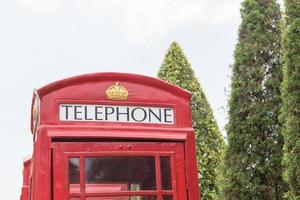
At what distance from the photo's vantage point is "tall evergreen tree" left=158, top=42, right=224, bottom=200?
13.5m

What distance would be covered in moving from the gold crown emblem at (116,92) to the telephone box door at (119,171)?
0.39m

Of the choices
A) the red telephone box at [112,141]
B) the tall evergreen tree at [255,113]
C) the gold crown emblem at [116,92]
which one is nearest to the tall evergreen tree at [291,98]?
the tall evergreen tree at [255,113]

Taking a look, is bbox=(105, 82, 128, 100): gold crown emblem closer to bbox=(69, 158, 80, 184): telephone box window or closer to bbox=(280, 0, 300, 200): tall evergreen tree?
bbox=(69, 158, 80, 184): telephone box window

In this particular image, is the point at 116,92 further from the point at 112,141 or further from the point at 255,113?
the point at 255,113

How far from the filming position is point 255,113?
33.3 ft

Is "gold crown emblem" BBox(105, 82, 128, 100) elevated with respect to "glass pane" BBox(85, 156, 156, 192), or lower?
elevated

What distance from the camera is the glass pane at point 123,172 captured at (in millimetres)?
4582

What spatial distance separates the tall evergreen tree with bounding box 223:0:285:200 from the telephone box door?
17.3ft

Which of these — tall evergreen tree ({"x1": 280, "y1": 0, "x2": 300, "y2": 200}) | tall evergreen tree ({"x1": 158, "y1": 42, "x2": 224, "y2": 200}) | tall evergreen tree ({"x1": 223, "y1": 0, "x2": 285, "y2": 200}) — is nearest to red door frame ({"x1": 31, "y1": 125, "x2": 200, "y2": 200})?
tall evergreen tree ({"x1": 280, "y1": 0, "x2": 300, "y2": 200})

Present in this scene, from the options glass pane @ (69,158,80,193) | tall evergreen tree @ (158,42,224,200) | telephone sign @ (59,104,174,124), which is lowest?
glass pane @ (69,158,80,193)

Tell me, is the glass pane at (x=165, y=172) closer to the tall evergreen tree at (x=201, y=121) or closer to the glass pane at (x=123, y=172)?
the glass pane at (x=123, y=172)

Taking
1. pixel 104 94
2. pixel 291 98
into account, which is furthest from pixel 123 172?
pixel 291 98

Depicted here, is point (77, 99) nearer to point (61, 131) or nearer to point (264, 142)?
point (61, 131)

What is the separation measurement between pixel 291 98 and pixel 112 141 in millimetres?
4778
